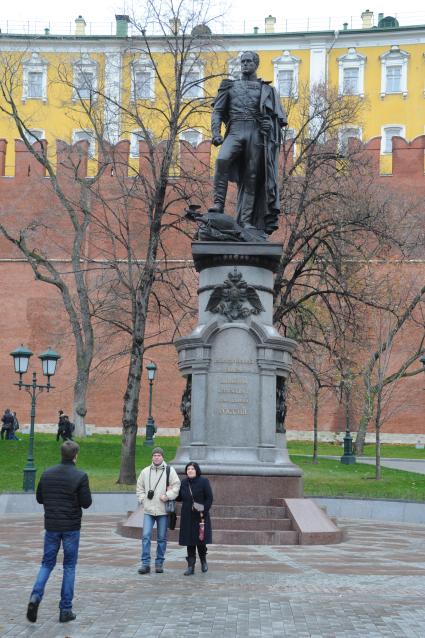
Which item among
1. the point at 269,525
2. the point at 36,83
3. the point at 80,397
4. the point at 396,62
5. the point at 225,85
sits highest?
the point at 396,62

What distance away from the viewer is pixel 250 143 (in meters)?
15.7

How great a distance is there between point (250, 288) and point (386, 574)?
16.8ft

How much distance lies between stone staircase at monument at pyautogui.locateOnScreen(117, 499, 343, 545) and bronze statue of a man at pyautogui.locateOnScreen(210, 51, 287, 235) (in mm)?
4253

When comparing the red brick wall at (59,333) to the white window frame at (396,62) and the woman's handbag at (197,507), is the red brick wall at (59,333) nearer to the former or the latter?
the white window frame at (396,62)

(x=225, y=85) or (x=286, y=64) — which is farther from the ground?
(x=286, y=64)

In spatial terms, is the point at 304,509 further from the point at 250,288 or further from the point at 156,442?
the point at 156,442

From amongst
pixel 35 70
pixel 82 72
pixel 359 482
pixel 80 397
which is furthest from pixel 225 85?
pixel 35 70

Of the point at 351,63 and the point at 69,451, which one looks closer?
the point at 69,451

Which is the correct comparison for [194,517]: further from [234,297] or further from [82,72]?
[82,72]

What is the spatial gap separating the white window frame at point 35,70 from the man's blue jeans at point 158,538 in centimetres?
5347

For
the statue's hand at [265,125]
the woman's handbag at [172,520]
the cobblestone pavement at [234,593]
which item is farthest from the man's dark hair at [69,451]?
the statue's hand at [265,125]

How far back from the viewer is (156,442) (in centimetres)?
4062

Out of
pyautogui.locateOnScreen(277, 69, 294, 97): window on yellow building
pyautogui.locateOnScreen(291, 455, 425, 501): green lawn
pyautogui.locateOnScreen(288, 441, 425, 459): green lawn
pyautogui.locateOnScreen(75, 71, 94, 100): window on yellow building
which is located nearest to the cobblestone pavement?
pyautogui.locateOnScreen(291, 455, 425, 501): green lawn

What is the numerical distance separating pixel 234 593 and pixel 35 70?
56208mm
